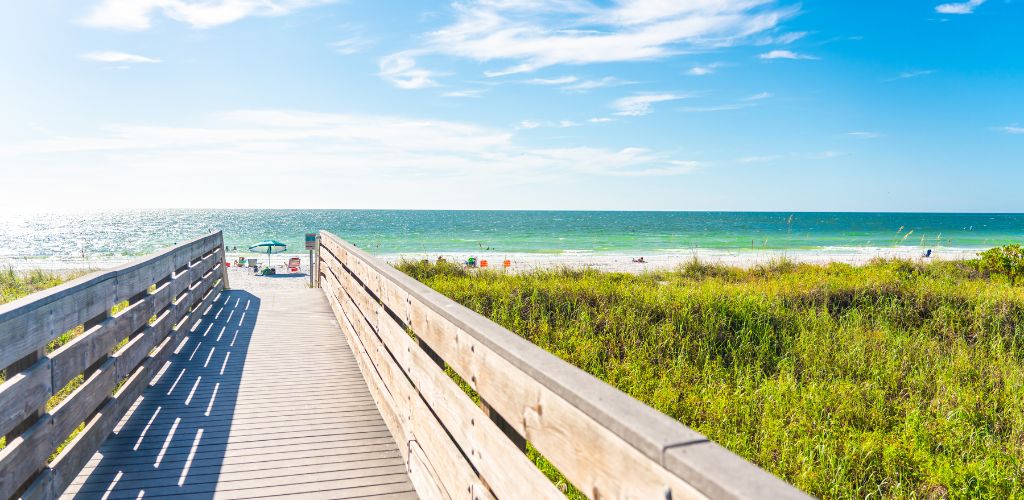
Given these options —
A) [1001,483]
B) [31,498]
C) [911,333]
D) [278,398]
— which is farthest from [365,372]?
[911,333]

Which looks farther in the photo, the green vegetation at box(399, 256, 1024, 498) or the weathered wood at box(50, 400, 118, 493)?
the green vegetation at box(399, 256, 1024, 498)

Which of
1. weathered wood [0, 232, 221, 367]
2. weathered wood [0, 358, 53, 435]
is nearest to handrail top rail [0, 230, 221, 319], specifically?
weathered wood [0, 232, 221, 367]

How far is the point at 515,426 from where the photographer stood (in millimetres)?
1716

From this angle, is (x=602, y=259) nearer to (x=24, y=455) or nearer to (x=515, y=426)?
(x=24, y=455)

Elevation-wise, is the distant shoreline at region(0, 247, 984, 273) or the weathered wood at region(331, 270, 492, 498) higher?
the weathered wood at region(331, 270, 492, 498)

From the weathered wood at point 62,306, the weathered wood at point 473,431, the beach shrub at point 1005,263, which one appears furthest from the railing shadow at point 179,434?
the beach shrub at point 1005,263

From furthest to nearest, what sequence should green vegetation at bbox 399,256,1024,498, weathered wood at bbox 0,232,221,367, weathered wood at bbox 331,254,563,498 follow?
green vegetation at bbox 399,256,1024,498
weathered wood at bbox 0,232,221,367
weathered wood at bbox 331,254,563,498

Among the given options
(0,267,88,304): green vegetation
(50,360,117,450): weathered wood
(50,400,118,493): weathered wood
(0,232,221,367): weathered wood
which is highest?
(0,232,221,367): weathered wood

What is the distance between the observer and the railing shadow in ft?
9.90

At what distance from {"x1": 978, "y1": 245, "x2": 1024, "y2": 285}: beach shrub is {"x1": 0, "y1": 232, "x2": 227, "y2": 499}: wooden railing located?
14578mm

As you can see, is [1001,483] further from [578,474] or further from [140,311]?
[140,311]

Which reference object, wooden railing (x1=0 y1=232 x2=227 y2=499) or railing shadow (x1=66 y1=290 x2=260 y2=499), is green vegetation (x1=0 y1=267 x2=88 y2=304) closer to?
railing shadow (x1=66 y1=290 x2=260 y2=499)

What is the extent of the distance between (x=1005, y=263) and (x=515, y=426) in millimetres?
14511

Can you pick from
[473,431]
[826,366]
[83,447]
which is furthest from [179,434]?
[826,366]
